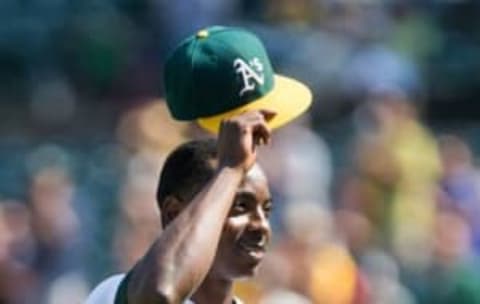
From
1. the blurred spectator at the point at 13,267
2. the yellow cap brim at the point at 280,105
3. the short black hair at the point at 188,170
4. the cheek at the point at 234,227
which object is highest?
the yellow cap brim at the point at 280,105

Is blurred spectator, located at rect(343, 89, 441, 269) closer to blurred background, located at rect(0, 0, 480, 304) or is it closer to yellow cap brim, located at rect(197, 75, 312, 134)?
blurred background, located at rect(0, 0, 480, 304)

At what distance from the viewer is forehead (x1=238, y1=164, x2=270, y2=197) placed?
3.78 meters

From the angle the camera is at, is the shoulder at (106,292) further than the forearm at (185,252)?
Yes

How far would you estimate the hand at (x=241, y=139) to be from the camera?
3309 millimetres

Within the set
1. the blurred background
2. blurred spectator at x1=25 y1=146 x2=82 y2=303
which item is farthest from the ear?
blurred spectator at x1=25 y1=146 x2=82 y2=303

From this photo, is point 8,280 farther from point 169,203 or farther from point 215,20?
point 169,203

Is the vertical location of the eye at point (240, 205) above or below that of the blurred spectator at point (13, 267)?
above

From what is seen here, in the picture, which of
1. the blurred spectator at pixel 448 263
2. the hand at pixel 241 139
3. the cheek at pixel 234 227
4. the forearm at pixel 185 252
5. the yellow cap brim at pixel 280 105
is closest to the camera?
the forearm at pixel 185 252

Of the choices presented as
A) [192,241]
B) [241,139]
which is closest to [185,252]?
[192,241]

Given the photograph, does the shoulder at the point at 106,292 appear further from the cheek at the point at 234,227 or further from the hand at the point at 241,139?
the hand at the point at 241,139

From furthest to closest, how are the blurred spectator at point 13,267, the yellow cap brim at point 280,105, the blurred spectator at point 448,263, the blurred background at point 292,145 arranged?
the blurred spectator at point 448,263 < the blurred background at point 292,145 < the blurred spectator at point 13,267 < the yellow cap brim at point 280,105

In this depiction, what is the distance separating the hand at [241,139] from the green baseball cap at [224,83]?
0.51 feet

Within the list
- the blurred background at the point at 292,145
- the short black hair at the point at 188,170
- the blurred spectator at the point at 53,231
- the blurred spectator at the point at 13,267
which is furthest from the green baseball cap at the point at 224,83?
the blurred spectator at the point at 53,231

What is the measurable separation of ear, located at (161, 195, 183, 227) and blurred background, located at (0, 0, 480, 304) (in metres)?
4.54
